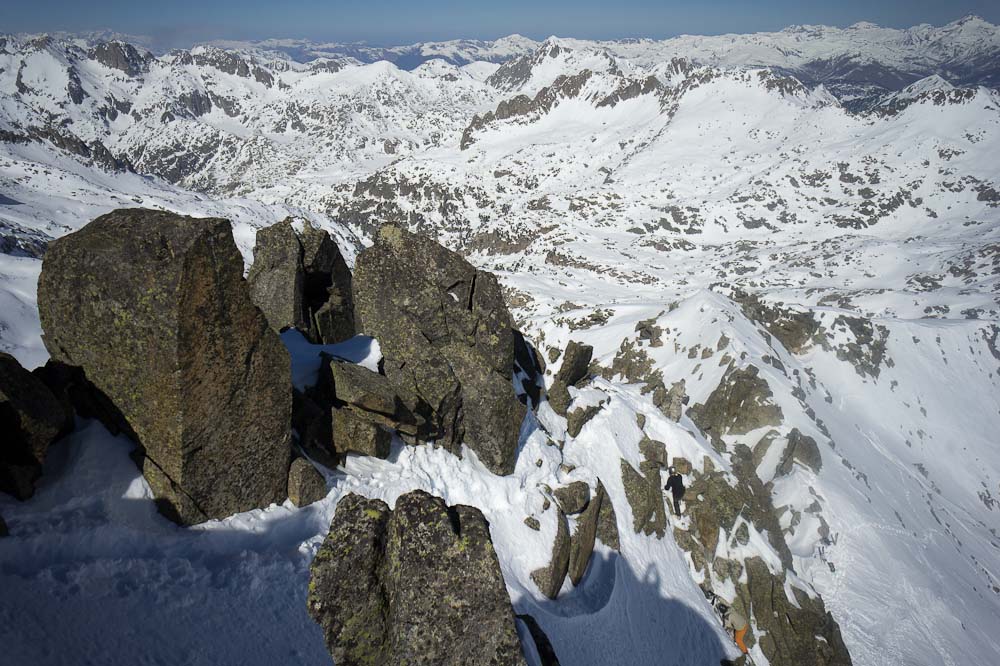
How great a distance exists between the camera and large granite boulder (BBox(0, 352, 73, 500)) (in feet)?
32.7

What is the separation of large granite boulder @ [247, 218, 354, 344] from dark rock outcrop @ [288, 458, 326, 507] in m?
9.15

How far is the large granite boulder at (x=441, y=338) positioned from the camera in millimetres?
20469

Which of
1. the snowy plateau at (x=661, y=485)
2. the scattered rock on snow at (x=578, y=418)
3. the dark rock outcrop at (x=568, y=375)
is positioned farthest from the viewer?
the dark rock outcrop at (x=568, y=375)

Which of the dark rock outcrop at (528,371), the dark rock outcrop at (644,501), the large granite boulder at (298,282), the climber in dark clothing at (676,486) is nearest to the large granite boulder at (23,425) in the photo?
the large granite boulder at (298,282)

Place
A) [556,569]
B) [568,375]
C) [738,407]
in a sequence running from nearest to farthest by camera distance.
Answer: [556,569]
[568,375]
[738,407]

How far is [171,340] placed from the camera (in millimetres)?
10883

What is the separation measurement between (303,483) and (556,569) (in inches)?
453

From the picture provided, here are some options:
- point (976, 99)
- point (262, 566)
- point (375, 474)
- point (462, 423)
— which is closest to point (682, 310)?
point (462, 423)

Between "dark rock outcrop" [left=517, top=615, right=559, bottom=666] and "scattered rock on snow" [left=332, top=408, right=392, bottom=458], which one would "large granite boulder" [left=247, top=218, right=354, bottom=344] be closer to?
"scattered rock on snow" [left=332, top=408, right=392, bottom=458]

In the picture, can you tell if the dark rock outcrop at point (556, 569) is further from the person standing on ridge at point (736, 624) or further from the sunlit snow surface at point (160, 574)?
the person standing on ridge at point (736, 624)

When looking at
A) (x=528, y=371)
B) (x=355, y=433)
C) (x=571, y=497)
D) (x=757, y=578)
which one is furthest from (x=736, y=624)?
(x=355, y=433)

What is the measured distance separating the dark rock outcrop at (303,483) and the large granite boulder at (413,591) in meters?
6.11

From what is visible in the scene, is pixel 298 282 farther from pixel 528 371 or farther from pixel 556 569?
pixel 556 569

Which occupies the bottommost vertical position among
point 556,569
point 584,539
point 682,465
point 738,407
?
point 738,407
